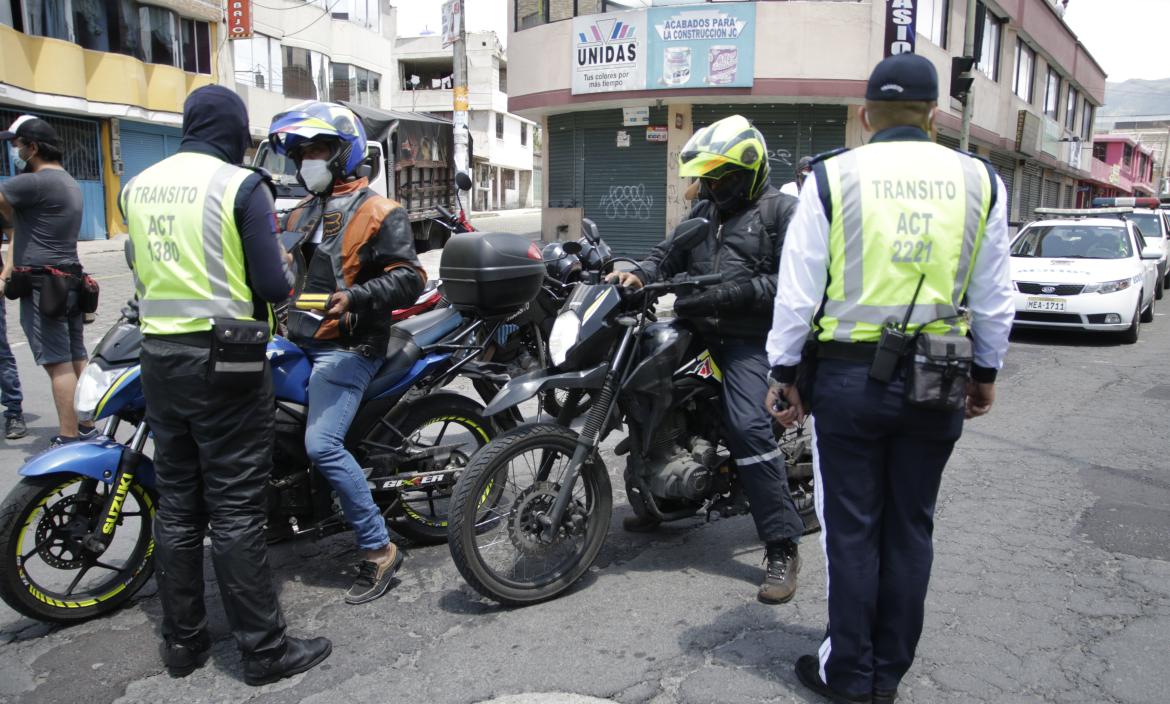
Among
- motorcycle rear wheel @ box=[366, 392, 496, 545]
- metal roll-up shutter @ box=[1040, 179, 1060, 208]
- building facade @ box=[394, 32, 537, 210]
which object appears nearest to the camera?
motorcycle rear wheel @ box=[366, 392, 496, 545]

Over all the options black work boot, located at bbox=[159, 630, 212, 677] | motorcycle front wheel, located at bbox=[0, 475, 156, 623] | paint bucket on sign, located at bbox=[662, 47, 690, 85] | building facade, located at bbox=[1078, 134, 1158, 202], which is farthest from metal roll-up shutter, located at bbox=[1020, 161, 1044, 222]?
black work boot, located at bbox=[159, 630, 212, 677]

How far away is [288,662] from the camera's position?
310 cm

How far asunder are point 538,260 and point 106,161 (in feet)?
76.3

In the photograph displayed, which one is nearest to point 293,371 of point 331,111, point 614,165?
point 331,111

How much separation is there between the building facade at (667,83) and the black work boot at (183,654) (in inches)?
655

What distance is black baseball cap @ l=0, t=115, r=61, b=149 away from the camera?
530 cm

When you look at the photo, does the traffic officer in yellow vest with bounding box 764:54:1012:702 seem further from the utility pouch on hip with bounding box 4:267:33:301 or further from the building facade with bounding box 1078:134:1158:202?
the building facade with bounding box 1078:134:1158:202

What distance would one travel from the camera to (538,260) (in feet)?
13.5

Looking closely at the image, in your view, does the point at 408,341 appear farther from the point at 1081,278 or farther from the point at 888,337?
the point at 1081,278

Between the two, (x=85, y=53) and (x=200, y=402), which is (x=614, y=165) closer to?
(x=85, y=53)

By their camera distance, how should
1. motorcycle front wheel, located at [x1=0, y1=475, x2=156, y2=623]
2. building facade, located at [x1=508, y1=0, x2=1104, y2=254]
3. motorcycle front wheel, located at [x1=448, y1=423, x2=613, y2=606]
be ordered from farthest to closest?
building facade, located at [x1=508, y1=0, x2=1104, y2=254], motorcycle front wheel, located at [x1=448, y1=423, x2=613, y2=606], motorcycle front wheel, located at [x1=0, y1=475, x2=156, y2=623]

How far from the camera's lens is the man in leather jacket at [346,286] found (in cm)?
364

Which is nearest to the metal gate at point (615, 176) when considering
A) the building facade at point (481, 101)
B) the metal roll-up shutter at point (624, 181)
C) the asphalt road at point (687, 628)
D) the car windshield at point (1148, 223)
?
the metal roll-up shutter at point (624, 181)

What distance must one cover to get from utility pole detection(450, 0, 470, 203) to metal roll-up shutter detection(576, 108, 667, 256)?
2.66 m
